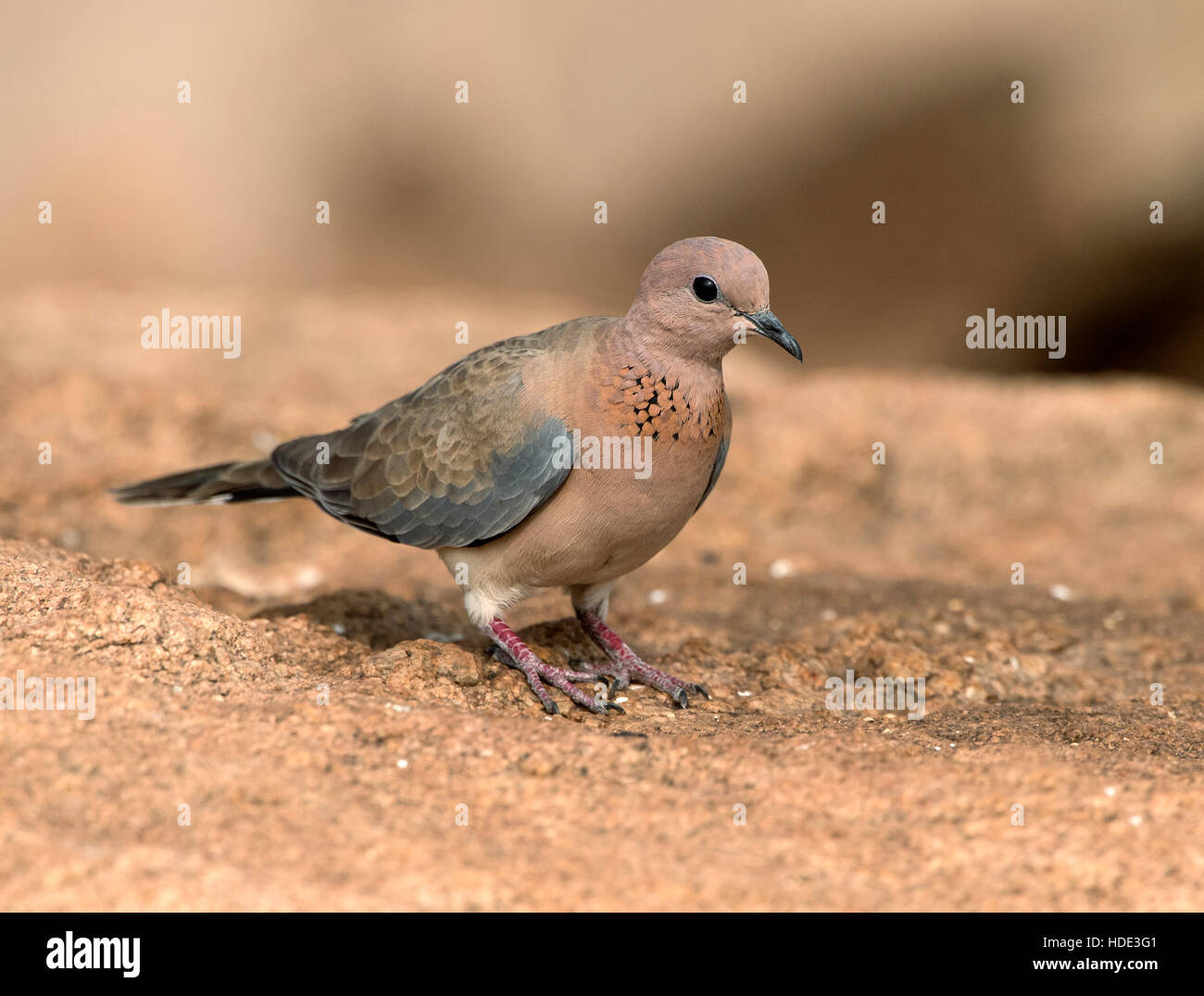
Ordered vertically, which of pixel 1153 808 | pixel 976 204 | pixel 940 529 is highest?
pixel 976 204

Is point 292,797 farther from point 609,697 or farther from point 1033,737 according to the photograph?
point 1033,737

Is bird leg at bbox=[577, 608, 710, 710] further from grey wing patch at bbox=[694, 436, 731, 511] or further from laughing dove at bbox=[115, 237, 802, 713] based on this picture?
grey wing patch at bbox=[694, 436, 731, 511]

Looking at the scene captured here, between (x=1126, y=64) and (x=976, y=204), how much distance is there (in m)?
2.18

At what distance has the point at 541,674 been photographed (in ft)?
16.7

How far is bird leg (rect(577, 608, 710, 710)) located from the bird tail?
5.68 ft

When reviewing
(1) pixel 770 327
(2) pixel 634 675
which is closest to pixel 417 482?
(2) pixel 634 675

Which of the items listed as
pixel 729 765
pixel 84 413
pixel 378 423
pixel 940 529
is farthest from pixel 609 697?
pixel 84 413

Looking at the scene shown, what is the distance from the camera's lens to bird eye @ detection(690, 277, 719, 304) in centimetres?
471

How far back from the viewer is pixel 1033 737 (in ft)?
15.3

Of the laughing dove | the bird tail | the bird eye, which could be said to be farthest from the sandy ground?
the bird eye

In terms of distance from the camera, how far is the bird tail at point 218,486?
234 inches

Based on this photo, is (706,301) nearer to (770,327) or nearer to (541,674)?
(770,327)

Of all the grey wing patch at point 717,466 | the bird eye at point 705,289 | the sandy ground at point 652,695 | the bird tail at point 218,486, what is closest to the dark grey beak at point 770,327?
the bird eye at point 705,289

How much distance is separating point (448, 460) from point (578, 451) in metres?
0.67
